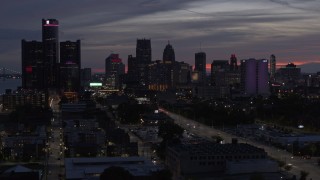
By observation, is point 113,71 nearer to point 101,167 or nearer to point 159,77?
point 159,77

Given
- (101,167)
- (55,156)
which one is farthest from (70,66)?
(101,167)

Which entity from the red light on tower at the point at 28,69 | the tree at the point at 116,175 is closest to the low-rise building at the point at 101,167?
the tree at the point at 116,175

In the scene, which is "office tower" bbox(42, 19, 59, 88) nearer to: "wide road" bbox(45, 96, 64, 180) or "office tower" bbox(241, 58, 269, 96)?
"office tower" bbox(241, 58, 269, 96)

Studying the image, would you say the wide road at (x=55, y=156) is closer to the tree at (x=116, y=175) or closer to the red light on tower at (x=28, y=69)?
the tree at (x=116, y=175)

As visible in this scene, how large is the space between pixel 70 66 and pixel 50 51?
2107 mm

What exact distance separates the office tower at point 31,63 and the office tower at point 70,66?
234 centimetres

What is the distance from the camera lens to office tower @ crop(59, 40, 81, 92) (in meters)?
47.8

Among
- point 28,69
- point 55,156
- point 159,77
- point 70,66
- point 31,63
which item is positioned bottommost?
point 55,156

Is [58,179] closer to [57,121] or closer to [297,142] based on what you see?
[297,142]

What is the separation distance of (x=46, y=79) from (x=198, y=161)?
35781 mm

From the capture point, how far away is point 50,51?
48.5m

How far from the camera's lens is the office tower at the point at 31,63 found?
4516 cm

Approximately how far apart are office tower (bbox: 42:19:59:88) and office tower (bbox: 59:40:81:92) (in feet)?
1.71

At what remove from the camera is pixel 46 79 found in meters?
46.5
